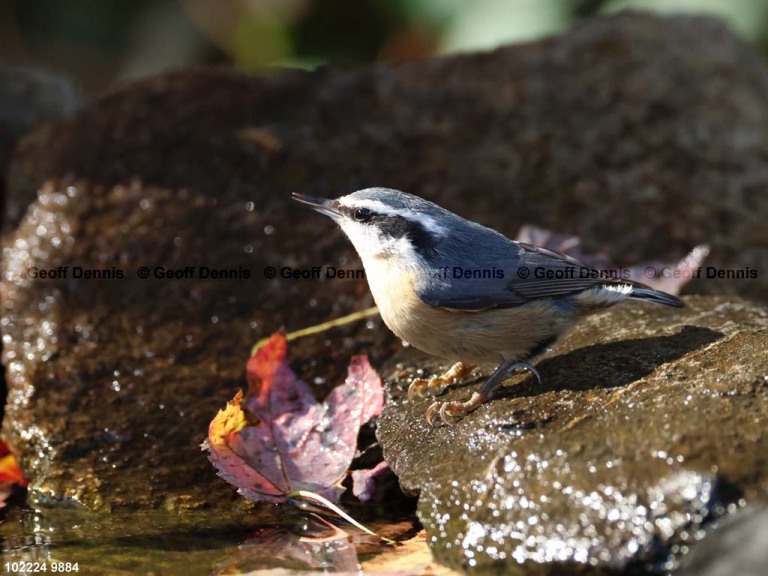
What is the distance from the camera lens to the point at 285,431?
11.3ft

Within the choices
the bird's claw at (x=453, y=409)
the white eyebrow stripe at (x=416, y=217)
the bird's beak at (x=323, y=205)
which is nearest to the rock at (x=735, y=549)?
the bird's claw at (x=453, y=409)

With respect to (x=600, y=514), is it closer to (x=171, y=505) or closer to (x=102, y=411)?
(x=171, y=505)

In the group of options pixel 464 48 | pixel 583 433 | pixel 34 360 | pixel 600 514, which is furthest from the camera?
pixel 464 48

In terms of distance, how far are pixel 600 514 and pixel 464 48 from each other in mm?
5625

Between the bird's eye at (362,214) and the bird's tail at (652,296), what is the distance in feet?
3.55

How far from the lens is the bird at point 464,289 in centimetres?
344

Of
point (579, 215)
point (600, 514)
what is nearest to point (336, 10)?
point (579, 215)

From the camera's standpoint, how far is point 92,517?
337 cm

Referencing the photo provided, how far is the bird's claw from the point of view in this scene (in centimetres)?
327

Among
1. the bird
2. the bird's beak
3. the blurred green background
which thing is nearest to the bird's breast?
the bird

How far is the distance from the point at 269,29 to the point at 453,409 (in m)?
6.17

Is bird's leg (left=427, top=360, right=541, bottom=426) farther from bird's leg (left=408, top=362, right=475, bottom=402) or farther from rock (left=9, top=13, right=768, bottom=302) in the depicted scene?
rock (left=9, top=13, right=768, bottom=302)

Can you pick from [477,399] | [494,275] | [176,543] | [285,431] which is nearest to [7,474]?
[176,543]

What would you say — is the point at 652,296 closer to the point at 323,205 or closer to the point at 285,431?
the point at 323,205
